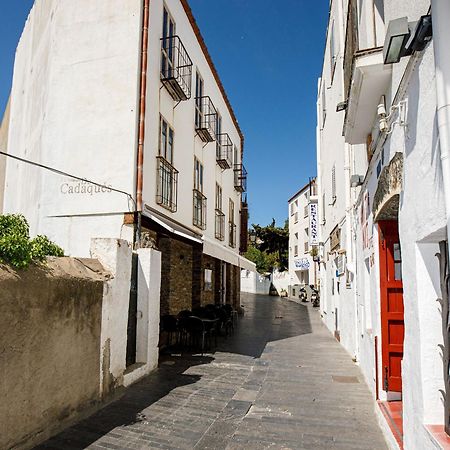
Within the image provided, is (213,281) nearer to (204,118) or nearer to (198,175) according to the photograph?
(198,175)

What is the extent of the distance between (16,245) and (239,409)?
4496mm

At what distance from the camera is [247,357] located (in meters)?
11.5

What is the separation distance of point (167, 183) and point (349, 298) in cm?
656

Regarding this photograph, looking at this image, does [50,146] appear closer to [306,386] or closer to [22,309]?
[22,309]

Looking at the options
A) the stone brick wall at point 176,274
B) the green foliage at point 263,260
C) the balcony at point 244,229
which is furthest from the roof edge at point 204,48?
the green foliage at point 263,260

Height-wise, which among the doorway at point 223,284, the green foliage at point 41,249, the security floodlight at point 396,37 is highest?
the security floodlight at point 396,37

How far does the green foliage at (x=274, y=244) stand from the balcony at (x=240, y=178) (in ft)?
97.5

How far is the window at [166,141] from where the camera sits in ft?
40.9

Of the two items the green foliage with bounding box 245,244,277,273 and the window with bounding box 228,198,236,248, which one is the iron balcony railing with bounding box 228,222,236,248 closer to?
the window with bounding box 228,198,236,248

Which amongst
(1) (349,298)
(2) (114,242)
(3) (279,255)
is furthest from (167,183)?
(3) (279,255)

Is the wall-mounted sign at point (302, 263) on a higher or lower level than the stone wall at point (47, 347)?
higher

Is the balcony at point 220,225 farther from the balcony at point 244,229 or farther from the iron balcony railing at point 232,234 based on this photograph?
the balcony at point 244,229

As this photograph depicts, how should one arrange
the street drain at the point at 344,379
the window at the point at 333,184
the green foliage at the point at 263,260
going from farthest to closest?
1. the green foliage at the point at 263,260
2. the window at the point at 333,184
3. the street drain at the point at 344,379

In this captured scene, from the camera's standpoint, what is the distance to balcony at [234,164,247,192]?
24.8m
